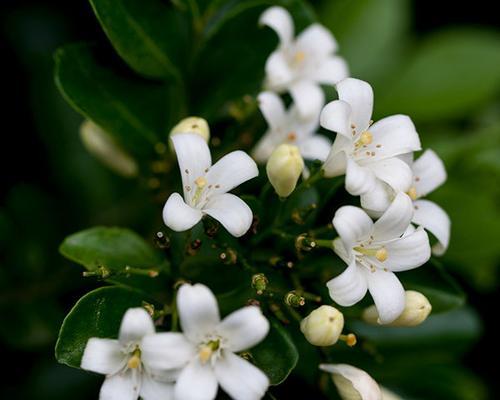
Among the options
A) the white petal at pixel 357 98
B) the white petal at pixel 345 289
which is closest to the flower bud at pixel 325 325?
the white petal at pixel 345 289

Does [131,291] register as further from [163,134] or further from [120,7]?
[120,7]

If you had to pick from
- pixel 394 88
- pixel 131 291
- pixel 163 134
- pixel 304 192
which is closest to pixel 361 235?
pixel 304 192

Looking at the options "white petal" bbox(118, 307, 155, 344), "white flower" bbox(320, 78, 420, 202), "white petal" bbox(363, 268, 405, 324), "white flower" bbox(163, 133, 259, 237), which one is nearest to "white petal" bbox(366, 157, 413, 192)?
"white flower" bbox(320, 78, 420, 202)

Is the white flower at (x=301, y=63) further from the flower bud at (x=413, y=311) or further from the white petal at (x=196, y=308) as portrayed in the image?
the white petal at (x=196, y=308)

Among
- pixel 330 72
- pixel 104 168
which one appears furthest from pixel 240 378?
pixel 104 168

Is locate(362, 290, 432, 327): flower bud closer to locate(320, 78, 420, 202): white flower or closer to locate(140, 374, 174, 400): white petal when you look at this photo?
locate(320, 78, 420, 202): white flower
